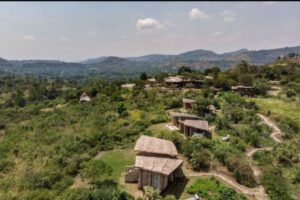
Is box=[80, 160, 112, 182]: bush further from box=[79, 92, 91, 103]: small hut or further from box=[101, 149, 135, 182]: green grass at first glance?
box=[79, 92, 91, 103]: small hut

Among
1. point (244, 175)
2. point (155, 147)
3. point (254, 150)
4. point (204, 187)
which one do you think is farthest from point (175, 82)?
point (204, 187)

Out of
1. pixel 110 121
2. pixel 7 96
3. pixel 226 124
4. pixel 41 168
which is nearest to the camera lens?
pixel 41 168

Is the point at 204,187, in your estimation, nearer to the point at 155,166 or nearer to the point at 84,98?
the point at 155,166

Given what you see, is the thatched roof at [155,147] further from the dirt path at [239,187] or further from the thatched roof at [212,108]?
the thatched roof at [212,108]

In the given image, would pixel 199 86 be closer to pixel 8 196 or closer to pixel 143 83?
pixel 143 83

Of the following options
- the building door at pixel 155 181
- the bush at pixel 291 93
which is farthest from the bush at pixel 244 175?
the bush at pixel 291 93

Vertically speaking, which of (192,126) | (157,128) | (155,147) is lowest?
(157,128)

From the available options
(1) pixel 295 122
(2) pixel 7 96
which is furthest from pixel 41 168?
(2) pixel 7 96
